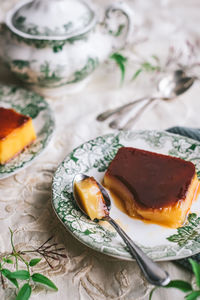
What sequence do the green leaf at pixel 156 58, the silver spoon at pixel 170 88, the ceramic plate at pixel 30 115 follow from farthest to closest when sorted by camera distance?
the green leaf at pixel 156 58, the silver spoon at pixel 170 88, the ceramic plate at pixel 30 115

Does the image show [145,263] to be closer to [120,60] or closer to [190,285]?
[190,285]

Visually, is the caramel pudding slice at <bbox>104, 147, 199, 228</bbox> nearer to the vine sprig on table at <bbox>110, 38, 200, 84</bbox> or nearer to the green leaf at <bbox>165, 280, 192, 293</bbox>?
the green leaf at <bbox>165, 280, 192, 293</bbox>

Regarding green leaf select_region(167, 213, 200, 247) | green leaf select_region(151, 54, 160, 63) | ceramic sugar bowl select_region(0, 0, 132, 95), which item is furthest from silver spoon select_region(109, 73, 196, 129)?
green leaf select_region(167, 213, 200, 247)

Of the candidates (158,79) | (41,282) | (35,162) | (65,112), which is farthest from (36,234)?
(158,79)

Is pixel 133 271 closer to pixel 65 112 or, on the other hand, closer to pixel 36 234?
pixel 36 234

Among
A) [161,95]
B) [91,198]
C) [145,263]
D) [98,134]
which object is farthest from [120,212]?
[161,95]

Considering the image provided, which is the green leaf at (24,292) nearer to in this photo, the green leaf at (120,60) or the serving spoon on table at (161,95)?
the serving spoon on table at (161,95)

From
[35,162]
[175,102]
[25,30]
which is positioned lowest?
[35,162]

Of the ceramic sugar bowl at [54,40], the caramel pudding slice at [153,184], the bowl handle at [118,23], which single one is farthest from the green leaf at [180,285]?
the bowl handle at [118,23]
